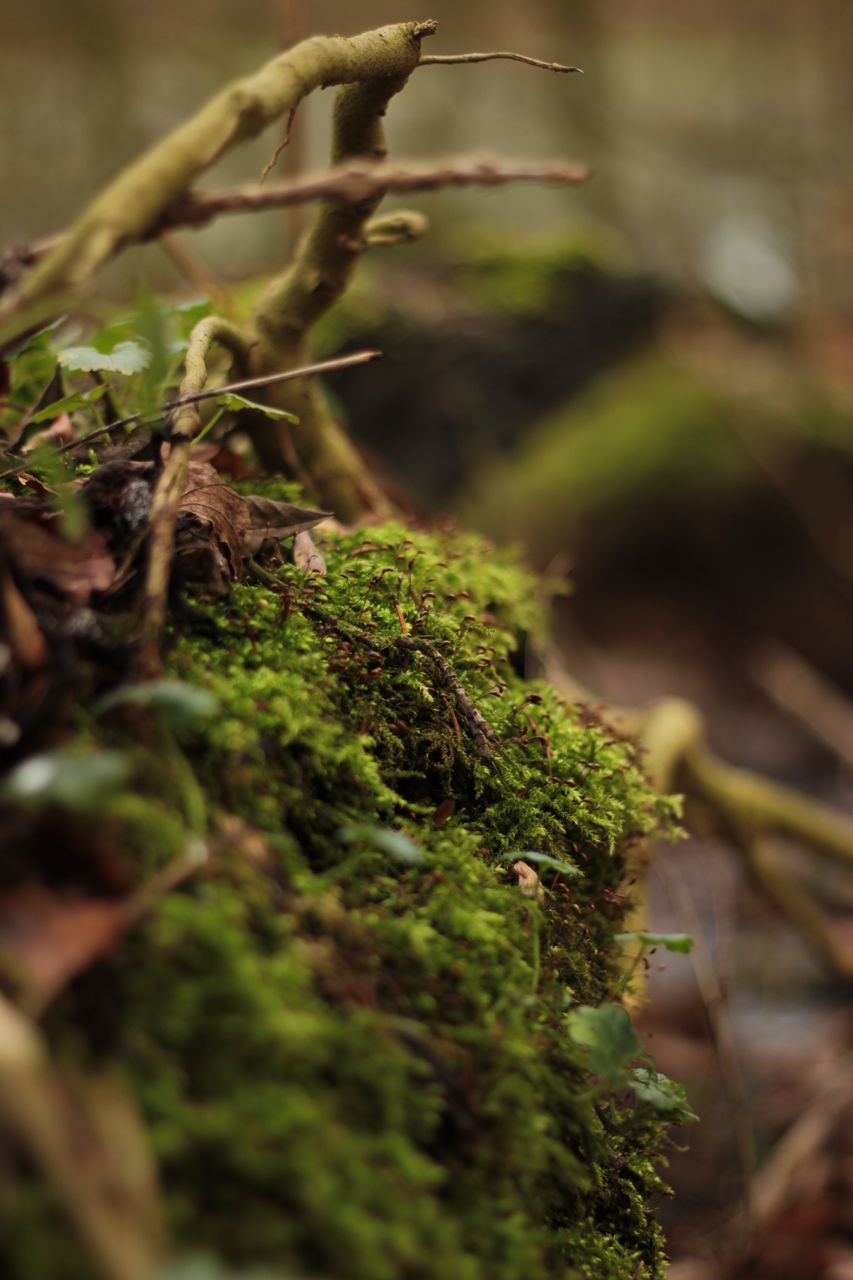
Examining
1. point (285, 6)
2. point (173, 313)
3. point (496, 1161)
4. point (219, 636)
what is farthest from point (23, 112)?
point (496, 1161)

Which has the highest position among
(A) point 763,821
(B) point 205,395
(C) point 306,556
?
(B) point 205,395

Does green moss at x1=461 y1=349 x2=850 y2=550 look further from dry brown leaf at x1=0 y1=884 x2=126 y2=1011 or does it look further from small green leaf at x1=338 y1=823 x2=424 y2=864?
dry brown leaf at x1=0 y1=884 x2=126 y2=1011

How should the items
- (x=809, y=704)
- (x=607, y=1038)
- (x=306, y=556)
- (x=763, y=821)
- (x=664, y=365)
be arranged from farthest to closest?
(x=664, y=365) < (x=809, y=704) < (x=763, y=821) < (x=306, y=556) < (x=607, y=1038)

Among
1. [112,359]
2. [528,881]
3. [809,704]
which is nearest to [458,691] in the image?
[528,881]

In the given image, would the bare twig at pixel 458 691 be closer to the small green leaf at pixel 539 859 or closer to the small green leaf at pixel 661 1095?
the small green leaf at pixel 539 859

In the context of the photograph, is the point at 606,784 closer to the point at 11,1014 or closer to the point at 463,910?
the point at 463,910

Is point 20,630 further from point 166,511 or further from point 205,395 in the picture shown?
point 205,395
